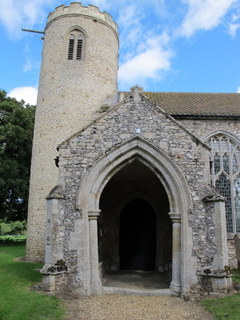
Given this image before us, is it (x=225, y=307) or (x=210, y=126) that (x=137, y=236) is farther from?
(x=210, y=126)

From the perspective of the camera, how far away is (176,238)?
7.88 m

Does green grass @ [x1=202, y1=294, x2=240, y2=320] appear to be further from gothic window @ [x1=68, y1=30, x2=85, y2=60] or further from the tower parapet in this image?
the tower parapet

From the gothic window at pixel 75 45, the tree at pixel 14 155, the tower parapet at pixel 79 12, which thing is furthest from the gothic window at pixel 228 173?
the tree at pixel 14 155

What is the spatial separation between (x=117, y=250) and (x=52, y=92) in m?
9.41

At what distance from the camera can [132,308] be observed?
645 centimetres

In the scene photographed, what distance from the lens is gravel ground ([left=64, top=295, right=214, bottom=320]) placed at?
19.3ft

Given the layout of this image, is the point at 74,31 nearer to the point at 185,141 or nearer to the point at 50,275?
the point at 185,141

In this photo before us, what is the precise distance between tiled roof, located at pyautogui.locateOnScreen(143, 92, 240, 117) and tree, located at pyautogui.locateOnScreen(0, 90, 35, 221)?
9624mm

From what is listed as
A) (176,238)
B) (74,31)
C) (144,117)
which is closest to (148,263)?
(176,238)

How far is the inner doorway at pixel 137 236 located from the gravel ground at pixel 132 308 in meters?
4.35

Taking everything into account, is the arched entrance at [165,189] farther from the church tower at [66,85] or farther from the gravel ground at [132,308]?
the church tower at [66,85]

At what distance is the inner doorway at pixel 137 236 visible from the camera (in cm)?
1173

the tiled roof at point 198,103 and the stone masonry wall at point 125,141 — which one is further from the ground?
the tiled roof at point 198,103

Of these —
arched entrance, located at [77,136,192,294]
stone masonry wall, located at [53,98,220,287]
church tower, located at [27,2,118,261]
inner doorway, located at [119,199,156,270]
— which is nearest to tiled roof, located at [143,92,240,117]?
church tower, located at [27,2,118,261]
